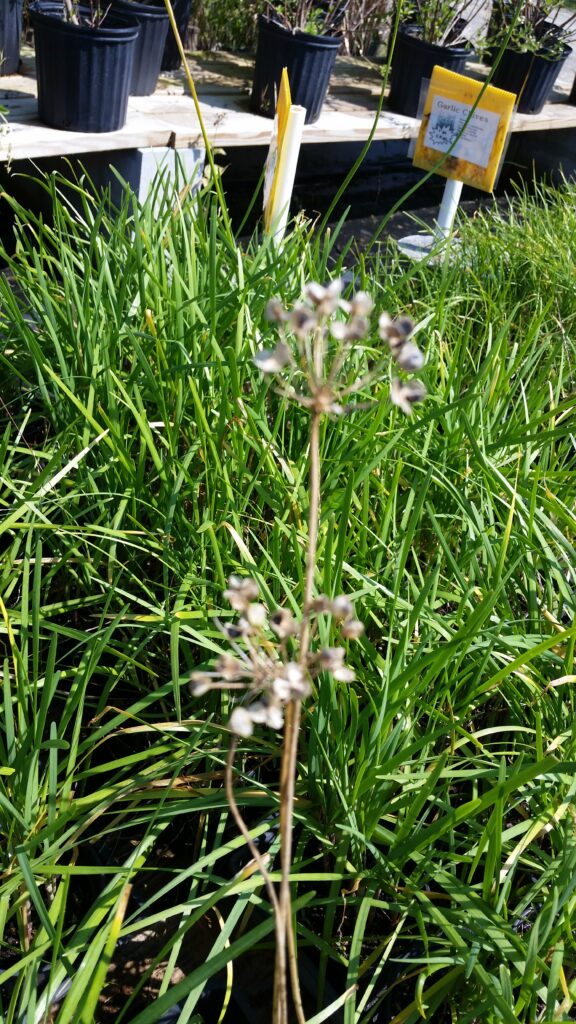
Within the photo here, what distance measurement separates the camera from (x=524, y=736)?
1.02 m

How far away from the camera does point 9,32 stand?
3.08 m

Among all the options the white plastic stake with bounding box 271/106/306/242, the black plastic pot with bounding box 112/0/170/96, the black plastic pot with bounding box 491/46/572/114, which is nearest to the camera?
the white plastic stake with bounding box 271/106/306/242

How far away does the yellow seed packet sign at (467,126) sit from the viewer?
82.4 inches

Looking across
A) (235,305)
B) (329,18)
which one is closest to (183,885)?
(235,305)

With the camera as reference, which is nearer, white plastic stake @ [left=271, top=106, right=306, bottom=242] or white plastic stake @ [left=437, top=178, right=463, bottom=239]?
white plastic stake @ [left=271, top=106, right=306, bottom=242]

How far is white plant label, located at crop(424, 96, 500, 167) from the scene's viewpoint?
2111 mm

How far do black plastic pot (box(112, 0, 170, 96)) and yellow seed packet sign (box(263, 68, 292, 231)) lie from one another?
2031mm

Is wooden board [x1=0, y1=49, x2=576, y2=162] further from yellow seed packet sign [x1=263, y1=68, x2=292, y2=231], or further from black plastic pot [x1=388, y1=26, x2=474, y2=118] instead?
yellow seed packet sign [x1=263, y1=68, x2=292, y2=231]

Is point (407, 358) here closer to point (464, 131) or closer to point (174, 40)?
point (464, 131)

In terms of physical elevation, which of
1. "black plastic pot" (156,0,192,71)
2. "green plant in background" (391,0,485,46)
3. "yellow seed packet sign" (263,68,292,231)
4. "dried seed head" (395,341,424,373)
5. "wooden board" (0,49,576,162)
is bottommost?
"wooden board" (0,49,576,162)

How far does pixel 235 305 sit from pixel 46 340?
0.32 metres

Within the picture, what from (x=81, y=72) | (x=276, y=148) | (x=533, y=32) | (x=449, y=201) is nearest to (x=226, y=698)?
(x=276, y=148)

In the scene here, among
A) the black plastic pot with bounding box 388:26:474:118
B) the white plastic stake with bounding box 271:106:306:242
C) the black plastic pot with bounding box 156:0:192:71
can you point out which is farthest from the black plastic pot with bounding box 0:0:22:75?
the white plastic stake with bounding box 271:106:306:242

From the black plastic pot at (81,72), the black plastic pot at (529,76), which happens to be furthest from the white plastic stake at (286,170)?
the black plastic pot at (529,76)
